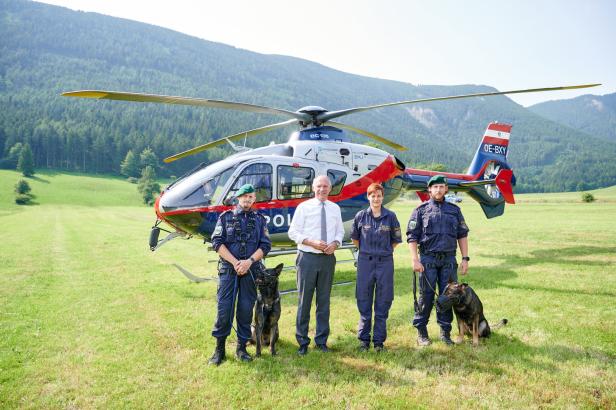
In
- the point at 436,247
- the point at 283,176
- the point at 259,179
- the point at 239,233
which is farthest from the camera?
the point at 283,176

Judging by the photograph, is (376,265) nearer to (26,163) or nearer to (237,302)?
(237,302)

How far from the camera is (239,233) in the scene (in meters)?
4.94

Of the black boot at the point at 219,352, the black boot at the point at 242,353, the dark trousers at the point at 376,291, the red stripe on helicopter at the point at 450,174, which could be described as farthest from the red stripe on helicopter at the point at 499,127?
the black boot at the point at 219,352

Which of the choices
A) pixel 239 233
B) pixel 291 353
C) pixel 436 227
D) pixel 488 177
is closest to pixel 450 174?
pixel 488 177

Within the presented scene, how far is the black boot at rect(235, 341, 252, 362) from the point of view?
4887 mm

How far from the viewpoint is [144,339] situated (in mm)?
5660

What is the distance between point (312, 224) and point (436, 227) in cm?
179

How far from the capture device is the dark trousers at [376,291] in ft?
16.9

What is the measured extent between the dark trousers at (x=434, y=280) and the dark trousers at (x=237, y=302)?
2.40m

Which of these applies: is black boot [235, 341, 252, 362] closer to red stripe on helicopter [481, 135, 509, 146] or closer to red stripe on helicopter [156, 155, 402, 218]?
red stripe on helicopter [156, 155, 402, 218]

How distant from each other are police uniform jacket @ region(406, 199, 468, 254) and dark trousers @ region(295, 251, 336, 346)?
1.32 meters

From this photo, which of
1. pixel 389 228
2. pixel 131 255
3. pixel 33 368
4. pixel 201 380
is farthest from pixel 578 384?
pixel 131 255

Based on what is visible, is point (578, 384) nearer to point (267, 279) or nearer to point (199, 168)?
point (267, 279)

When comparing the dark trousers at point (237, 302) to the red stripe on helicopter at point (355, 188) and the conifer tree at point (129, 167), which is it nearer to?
the red stripe on helicopter at point (355, 188)
